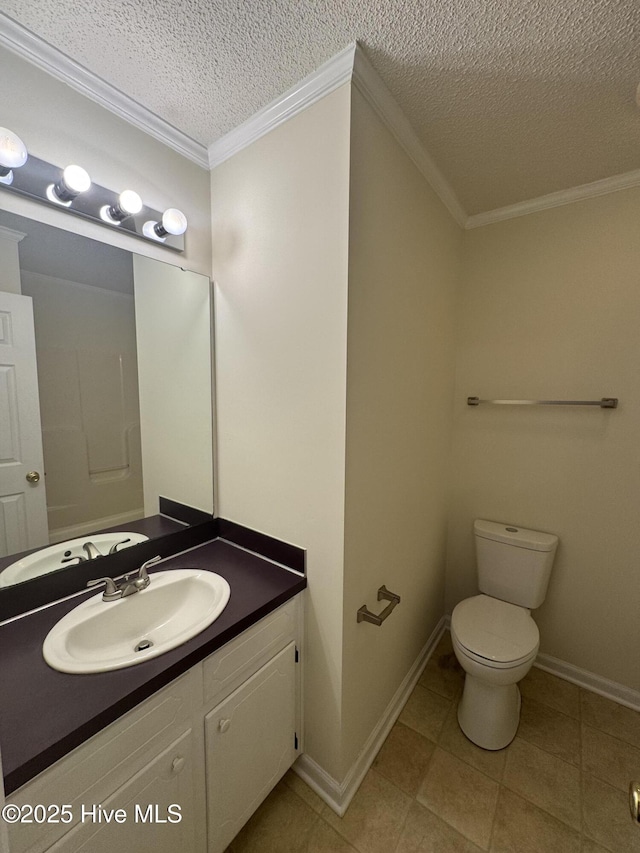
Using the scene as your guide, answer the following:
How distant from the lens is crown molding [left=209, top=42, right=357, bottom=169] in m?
1.04

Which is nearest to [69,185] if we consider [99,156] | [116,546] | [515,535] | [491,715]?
[99,156]

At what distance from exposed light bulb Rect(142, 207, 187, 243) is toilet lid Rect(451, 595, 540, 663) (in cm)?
Answer: 206

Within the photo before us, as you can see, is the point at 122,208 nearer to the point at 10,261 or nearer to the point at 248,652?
the point at 10,261

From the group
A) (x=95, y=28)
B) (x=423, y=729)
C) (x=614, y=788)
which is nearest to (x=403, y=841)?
(x=423, y=729)

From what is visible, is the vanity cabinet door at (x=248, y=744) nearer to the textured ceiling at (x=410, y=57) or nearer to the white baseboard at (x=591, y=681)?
the white baseboard at (x=591, y=681)

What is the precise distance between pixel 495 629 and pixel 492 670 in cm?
21

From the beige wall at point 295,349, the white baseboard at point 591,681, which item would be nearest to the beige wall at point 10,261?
the beige wall at point 295,349

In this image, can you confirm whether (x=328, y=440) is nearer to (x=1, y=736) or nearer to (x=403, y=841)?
(x=1, y=736)

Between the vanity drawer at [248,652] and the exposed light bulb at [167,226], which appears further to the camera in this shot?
the exposed light bulb at [167,226]

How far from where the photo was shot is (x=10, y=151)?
3.03 feet

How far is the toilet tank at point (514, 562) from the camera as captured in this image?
1.78 metres

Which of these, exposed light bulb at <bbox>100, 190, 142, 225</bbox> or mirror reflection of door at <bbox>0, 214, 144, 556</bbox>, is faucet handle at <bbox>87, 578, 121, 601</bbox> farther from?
exposed light bulb at <bbox>100, 190, 142, 225</bbox>

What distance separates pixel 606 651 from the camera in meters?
1.78

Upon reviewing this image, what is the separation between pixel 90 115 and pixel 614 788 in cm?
312
